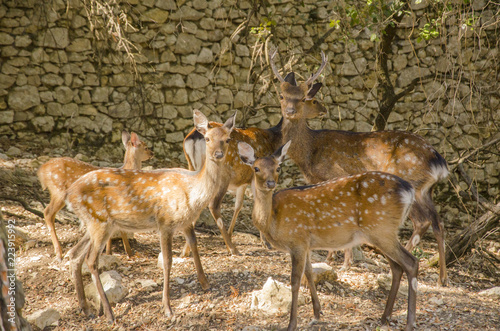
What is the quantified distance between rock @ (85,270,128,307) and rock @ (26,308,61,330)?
0.38 meters

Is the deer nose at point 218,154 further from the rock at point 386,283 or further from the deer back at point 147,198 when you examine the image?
the rock at point 386,283

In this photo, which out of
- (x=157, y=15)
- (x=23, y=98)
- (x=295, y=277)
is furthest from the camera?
(x=157, y=15)

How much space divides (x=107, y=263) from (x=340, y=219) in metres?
2.51

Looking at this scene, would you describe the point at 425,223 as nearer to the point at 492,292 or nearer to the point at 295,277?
the point at 492,292

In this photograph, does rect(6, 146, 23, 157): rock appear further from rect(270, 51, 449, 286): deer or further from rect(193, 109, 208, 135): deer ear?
rect(193, 109, 208, 135): deer ear

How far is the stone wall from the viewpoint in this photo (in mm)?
9875

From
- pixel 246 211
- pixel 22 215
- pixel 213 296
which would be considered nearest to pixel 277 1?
pixel 246 211

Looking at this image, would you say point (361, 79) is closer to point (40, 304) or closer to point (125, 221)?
point (125, 221)

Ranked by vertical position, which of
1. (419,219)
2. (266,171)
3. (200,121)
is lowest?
(419,219)

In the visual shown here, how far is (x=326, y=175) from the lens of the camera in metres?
6.73

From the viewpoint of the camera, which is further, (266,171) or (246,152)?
(246,152)

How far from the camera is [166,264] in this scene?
4934 mm

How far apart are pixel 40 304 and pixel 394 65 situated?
8.22 m

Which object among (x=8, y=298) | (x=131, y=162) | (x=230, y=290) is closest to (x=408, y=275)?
(x=230, y=290)
